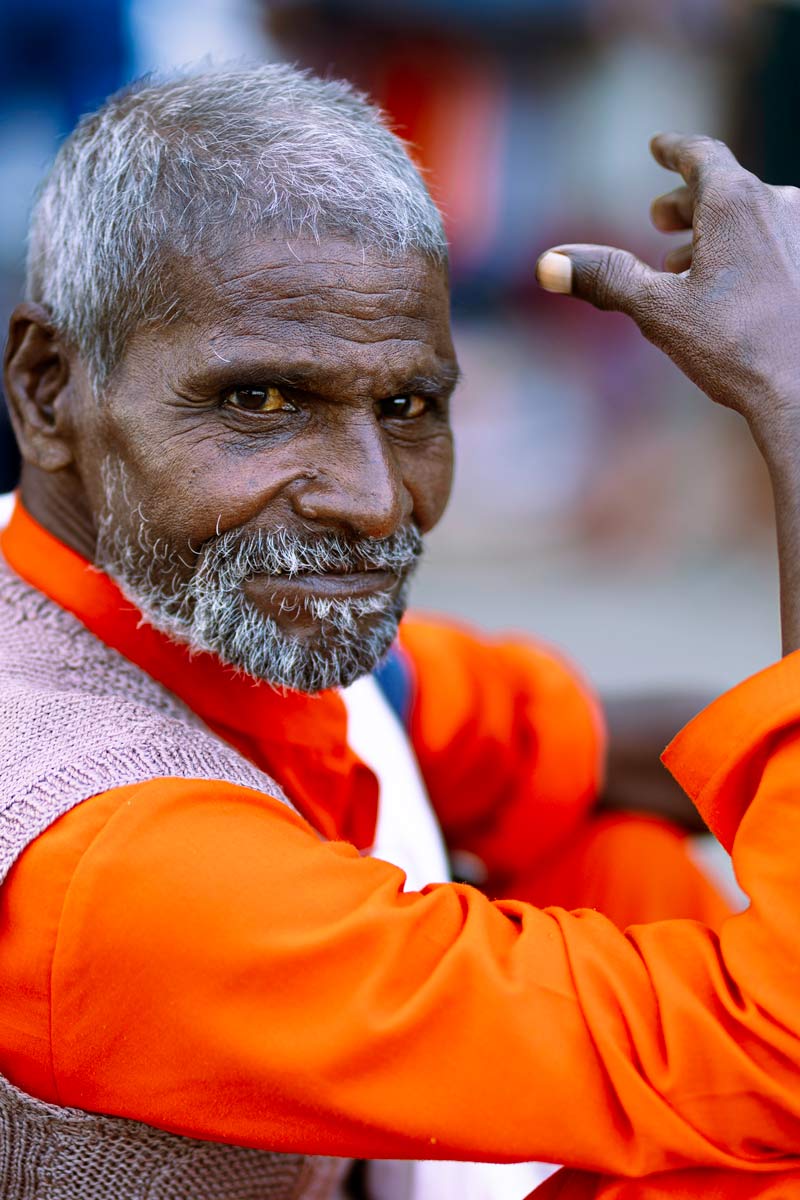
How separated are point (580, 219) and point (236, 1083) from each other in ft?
20.6

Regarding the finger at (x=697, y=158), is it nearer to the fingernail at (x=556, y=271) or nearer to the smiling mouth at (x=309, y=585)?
the fingernail at (x=556, y=271)

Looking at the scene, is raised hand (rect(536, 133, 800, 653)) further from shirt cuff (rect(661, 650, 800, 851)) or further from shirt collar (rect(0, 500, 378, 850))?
shirt collar (rect(0, 500, 378, 850))

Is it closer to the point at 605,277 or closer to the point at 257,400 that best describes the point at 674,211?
the point at 605,277

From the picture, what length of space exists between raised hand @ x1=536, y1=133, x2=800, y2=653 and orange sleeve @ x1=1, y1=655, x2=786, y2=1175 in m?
0.41

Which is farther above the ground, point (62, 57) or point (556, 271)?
point (556, 271)

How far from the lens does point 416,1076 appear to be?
4.40 feet

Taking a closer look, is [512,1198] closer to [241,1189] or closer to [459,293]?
[241,1189]

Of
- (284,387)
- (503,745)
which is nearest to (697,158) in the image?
(284,387)

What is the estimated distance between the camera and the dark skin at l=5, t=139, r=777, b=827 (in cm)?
163

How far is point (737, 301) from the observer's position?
5.19 feet

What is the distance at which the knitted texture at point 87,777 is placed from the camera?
142 cm

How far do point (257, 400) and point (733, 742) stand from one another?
2.39 feet

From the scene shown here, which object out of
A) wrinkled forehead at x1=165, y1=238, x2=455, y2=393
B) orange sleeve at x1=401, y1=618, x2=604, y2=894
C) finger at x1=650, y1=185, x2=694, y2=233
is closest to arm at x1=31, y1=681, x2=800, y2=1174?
wrinkled forehead at x1=165, y1=238, x2=455, y2=393

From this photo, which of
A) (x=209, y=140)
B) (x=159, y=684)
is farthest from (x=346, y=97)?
(x=159, y=684)
